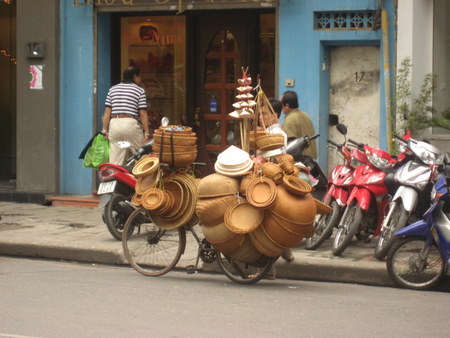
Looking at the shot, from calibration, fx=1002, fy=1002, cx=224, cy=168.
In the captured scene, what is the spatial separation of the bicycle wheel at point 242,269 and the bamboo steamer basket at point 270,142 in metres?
1.00

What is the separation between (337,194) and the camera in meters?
10.5

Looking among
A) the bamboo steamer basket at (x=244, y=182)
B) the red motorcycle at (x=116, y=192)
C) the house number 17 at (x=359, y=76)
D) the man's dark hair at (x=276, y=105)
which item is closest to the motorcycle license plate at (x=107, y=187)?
the red motorcycle at (x=116, y=192)


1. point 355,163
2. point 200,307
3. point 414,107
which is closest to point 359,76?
point 414,107

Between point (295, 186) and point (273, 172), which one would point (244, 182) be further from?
point (295, 186)

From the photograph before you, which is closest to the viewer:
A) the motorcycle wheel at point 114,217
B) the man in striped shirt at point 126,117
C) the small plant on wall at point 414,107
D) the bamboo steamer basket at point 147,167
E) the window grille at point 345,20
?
the bamboo steamer basket at point 147,167

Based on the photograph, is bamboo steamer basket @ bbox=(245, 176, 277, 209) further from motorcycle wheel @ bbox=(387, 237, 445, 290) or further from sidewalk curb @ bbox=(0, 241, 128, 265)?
sidewalk curb @ bbox=(0, 241, 128, 265)

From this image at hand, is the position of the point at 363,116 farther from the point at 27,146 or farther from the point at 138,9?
the point at 27,146

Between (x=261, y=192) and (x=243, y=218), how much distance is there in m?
0.27

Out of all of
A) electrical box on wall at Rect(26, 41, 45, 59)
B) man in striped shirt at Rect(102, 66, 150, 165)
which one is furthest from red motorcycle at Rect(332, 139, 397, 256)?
electrical box on wall at Rect(26, 41, 45, 59)

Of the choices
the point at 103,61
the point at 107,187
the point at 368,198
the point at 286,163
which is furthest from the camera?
the point at 103,61

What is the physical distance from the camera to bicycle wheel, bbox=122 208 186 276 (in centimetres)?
958

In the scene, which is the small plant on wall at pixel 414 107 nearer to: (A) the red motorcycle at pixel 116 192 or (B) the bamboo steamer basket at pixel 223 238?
(A) the red motorcycle at pixel 116 192

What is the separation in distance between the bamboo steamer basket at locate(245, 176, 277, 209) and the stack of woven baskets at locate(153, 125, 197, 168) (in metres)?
0.91

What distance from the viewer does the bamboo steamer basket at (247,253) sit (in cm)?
873
